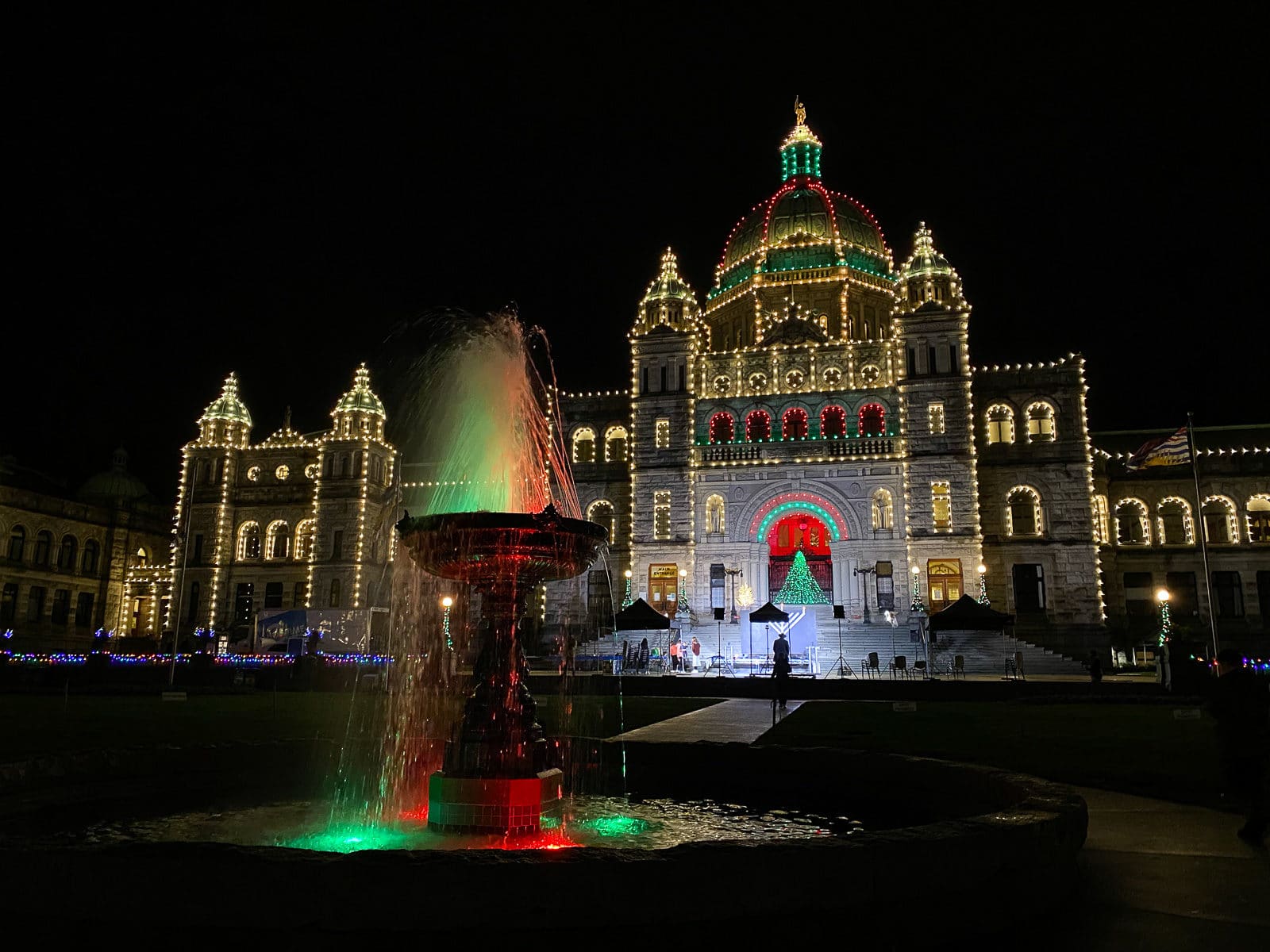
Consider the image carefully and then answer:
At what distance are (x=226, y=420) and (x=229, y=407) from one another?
1077 mm

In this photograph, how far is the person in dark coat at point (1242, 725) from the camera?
9.30 metres

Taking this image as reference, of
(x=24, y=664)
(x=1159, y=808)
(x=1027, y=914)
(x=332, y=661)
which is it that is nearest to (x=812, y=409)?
(x=332, y=661)

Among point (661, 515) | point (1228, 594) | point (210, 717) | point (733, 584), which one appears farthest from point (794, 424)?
point (210, 717)

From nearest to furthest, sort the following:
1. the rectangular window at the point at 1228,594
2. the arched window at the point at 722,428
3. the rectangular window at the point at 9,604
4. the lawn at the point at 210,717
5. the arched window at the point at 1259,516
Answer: the lawn at the point at 210,717 → the rectangular window at the point at 1228,594 → the arched window at the point at 722,428 → the arched window at the point at 1259,516 → the rectangular window at the point at 9,604

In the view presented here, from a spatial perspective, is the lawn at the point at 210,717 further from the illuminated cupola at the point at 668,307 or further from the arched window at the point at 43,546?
the arched window at the point at 43,546

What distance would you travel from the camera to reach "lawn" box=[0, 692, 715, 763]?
16.3 meters

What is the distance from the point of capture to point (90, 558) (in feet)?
214

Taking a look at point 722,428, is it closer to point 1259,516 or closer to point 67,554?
point 1259,516

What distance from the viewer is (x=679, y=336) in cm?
5600

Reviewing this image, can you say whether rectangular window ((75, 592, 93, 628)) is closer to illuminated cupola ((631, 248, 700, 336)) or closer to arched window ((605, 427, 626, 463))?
arched window ((605, 427, 626, 463))

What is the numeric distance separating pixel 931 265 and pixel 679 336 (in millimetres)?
15263

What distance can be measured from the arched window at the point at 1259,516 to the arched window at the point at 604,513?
38491 millimetres

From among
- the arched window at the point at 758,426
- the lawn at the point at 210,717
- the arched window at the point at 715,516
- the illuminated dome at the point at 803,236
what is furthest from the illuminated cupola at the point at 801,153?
the lawn at the point at 210,717

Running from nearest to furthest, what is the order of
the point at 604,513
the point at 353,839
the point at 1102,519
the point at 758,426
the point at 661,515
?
the point at 353,839
the point at 661,515
the point at 758,426
the point at 1102,519
the point at 604,513
